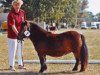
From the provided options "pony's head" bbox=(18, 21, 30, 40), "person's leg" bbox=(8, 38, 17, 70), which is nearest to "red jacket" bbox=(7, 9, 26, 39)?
"person's leg" bbox=(8, 38, 17, 70)

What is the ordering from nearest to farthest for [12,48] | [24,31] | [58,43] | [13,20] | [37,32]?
[24,31], [58,43], [37,32], [13,20], [12,48]

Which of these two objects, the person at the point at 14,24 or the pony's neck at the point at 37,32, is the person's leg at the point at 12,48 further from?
the pony's neck at the point at 37,32

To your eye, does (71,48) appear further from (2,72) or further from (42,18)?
(42,18)

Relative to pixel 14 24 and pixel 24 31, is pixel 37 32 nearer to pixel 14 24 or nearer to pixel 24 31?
pixel 24 31

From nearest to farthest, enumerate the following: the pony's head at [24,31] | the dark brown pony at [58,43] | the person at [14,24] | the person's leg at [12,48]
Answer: the pony's head at [24,31] → the dark brown pony at [58,43] → the person at [14,24] → the person's leg at [12,48]

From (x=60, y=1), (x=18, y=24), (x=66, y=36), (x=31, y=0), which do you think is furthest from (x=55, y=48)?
(x=60, y=1)

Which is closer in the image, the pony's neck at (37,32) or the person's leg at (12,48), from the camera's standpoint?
the pony's neck at (37,32)

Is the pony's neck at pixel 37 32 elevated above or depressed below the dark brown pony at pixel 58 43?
above

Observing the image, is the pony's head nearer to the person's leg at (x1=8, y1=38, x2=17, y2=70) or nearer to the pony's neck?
the pony's neck

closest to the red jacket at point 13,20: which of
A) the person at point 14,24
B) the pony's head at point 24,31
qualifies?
the person at point 14,24

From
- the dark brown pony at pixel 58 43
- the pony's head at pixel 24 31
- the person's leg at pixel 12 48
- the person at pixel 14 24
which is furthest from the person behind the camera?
the person's leg at pixel 12 48

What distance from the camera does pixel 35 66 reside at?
528 inches

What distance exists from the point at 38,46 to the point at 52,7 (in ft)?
206

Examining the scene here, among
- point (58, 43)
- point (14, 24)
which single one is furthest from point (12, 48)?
point (58, 43)
